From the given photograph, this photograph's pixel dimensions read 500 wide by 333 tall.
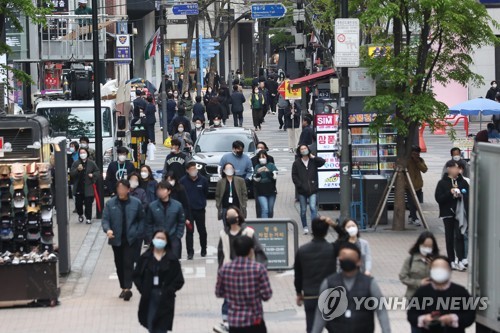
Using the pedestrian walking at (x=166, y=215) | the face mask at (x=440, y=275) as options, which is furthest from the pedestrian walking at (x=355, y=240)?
the pedestrian walking at (x=166, y=215)

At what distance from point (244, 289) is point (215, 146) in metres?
18.8

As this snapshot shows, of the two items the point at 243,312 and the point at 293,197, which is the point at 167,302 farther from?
the point at 293,197

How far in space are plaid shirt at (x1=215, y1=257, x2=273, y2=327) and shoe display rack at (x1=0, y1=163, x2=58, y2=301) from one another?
5.76m

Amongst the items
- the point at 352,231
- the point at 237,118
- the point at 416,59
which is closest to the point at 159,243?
the point at 352,231

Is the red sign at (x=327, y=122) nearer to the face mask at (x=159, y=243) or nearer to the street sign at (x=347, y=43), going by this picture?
the street sign at (x=347, y=43)

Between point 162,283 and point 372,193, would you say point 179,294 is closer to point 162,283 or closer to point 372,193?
point 162,283

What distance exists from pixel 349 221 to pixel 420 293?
9.51 ft

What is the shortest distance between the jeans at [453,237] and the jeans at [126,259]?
15.6 feet

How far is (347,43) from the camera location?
1975 centimetres

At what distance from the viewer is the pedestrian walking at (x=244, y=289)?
10312 millimetres

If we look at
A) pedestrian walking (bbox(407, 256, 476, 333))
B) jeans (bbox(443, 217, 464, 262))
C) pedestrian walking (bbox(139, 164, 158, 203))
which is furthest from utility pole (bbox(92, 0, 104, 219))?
pedestrian walking (bbox(407, 256, 476, 333))

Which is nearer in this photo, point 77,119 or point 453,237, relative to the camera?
point 453,237

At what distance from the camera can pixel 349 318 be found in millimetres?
10047

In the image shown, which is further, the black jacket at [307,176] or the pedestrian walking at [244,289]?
the black jacket at [307,176]
